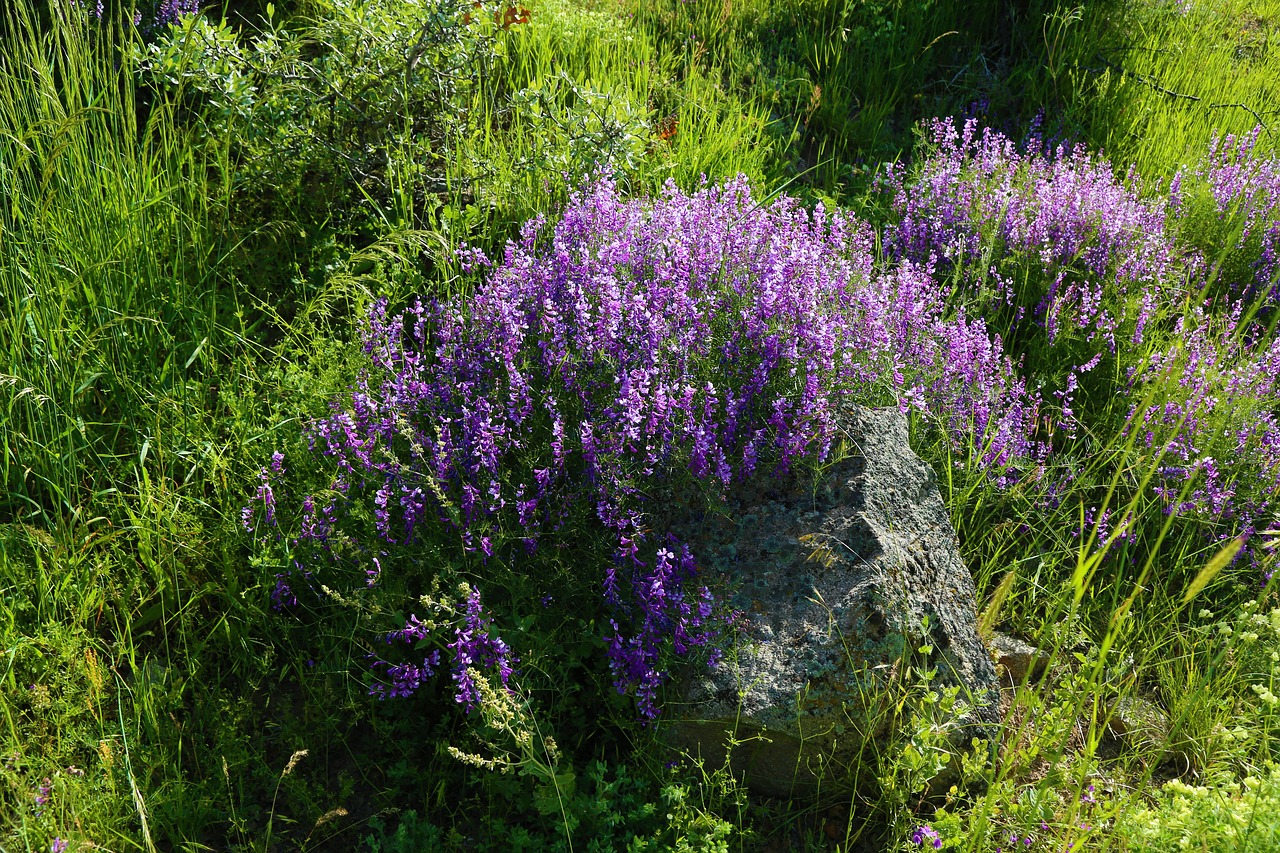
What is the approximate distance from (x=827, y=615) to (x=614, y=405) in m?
0.84

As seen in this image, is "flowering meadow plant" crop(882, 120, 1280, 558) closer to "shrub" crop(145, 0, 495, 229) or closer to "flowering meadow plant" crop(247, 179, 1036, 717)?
"flowering meadow plant" crop(247, 179, 1036, 717)

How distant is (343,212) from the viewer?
3.85m

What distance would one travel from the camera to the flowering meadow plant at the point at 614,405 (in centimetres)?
252

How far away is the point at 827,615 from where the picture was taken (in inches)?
102

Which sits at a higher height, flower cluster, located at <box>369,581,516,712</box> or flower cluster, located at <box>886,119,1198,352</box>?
flower cluster, located at <box>886,119,1198,352</box>

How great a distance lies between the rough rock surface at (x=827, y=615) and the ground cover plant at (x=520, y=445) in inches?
3.2

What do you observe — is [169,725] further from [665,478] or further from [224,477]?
[665,478]

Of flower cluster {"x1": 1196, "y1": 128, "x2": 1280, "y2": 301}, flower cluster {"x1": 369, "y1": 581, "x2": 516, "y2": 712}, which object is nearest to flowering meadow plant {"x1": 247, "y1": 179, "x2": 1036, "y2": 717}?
flower cluster {"x1": 369, "y1": 581, "x2": 516, "y2": 712}

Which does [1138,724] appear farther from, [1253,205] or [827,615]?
[1253,205]

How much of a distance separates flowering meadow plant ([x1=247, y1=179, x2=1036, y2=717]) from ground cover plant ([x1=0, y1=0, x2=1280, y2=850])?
0.06 feet

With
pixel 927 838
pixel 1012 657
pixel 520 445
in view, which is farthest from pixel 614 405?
pixel 1012 657

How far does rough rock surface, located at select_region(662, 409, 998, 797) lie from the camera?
2500 millimetres

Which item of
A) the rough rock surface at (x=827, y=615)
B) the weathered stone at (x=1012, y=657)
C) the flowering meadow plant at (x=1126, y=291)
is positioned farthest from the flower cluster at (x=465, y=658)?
the flowering meadow plant at (x=1126, y=291)

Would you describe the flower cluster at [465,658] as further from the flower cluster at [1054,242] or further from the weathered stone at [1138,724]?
the flower cluster at [1054,242]
